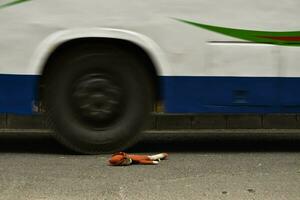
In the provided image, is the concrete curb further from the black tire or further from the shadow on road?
the black tire

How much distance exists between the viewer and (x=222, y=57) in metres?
6.73

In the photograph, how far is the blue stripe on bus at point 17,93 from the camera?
21.6ft

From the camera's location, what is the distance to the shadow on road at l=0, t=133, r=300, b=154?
746 cm

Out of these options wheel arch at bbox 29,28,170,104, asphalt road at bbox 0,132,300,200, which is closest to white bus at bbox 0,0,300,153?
wheel arch at bbox 29,28,170,104

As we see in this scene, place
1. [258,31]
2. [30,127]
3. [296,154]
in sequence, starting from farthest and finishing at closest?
[30,127], [296,154], [258,31]

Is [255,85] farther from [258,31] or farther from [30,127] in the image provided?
[30,127]

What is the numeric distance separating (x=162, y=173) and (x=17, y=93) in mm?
1766

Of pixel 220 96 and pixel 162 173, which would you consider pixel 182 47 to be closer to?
pixel 220 96

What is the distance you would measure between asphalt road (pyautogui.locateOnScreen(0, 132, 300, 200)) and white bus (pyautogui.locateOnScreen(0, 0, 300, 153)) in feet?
1.67

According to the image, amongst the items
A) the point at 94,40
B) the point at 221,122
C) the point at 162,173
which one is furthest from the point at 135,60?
the point at 221,122

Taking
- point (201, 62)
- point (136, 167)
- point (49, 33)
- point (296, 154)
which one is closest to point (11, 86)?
point (49, 33)

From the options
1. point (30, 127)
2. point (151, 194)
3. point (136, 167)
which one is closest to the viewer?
point (151, 194)

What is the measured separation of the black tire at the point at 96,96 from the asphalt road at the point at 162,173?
240 millimetres

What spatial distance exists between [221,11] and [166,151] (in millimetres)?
1728
